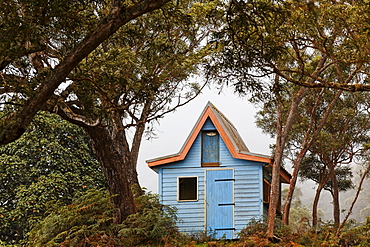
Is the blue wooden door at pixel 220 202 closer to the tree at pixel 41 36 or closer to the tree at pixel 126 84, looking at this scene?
the tree at pixel 126 84

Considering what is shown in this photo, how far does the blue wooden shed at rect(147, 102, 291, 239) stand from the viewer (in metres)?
18.5

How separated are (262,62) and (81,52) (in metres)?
3.79

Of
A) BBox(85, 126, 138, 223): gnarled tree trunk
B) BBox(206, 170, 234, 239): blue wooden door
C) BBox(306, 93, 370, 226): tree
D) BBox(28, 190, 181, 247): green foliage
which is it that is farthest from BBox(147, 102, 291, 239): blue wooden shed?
BBox(306, 93, 370, 226): tree

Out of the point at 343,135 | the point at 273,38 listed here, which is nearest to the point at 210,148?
the point at 343,135

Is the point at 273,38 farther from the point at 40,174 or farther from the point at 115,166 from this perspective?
the point at 40,174

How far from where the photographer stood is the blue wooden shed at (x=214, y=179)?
18547 millimetres

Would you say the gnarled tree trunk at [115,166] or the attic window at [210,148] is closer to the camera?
the gnarled tree trunk at [115,166]

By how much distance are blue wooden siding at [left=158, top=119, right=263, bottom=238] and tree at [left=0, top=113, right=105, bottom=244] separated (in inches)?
124

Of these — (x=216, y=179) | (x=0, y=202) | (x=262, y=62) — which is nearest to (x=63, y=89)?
(x=262, y=62)

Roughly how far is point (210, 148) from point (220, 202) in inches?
77.1

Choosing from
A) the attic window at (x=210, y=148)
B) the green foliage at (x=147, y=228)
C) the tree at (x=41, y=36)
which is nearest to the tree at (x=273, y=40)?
the tree at (x=41, y=36)

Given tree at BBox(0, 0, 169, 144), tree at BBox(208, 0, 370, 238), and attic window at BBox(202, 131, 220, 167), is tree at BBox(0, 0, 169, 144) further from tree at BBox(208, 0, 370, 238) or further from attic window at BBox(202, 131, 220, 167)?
attic window at BBox(202, 131, 220, 167)

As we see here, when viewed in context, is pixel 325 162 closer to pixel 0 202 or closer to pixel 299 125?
pixel 299 125

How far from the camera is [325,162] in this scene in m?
25.8
